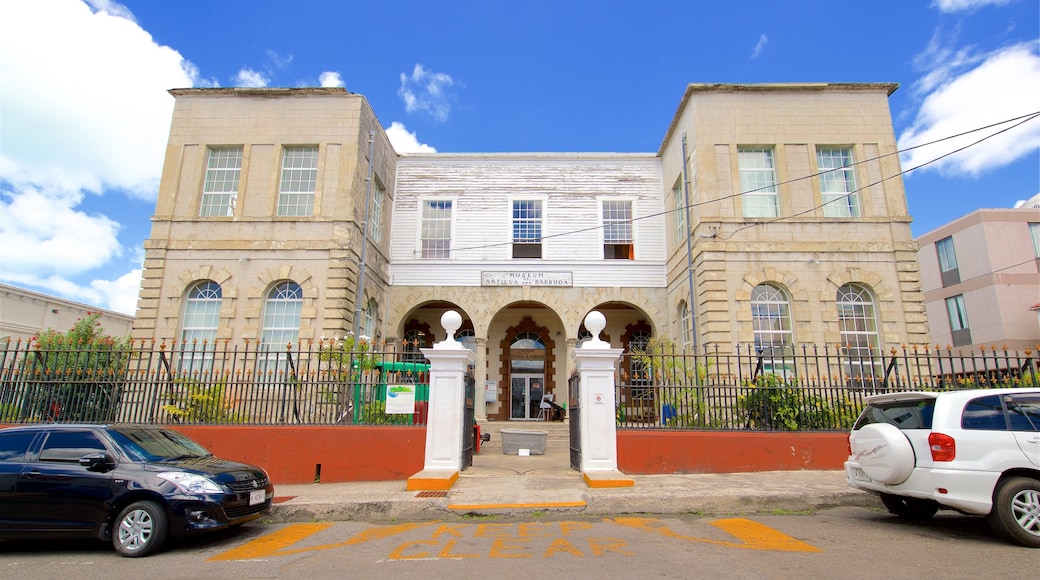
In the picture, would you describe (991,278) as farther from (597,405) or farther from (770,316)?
(597,405)

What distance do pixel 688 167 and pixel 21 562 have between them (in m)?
16.6

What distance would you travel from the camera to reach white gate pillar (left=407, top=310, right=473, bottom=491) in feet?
29.2

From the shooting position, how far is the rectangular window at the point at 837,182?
642 inches

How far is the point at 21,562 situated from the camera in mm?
5559

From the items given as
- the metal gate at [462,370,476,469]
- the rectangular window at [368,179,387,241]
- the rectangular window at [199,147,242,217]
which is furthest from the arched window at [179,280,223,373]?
the metal gate at [462,370,476,469]

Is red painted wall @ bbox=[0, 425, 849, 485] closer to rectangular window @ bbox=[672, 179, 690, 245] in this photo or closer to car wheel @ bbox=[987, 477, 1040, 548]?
car wheel @ bbox=[987, 477, 1040, 548]

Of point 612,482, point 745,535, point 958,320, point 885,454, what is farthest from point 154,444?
point 958,320

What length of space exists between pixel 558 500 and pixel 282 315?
1123 cm

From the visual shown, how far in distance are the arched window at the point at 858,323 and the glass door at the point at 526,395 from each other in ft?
33.1


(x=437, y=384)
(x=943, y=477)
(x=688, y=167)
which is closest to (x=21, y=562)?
(x=437, y=384)

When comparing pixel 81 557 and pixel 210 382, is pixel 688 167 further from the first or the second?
pixel 81 557

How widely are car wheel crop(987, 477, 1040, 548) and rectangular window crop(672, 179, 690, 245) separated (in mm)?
12126

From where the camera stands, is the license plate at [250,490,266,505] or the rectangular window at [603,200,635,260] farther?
the rectangular window at [603,200,635,260]

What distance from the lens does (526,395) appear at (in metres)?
21.1
